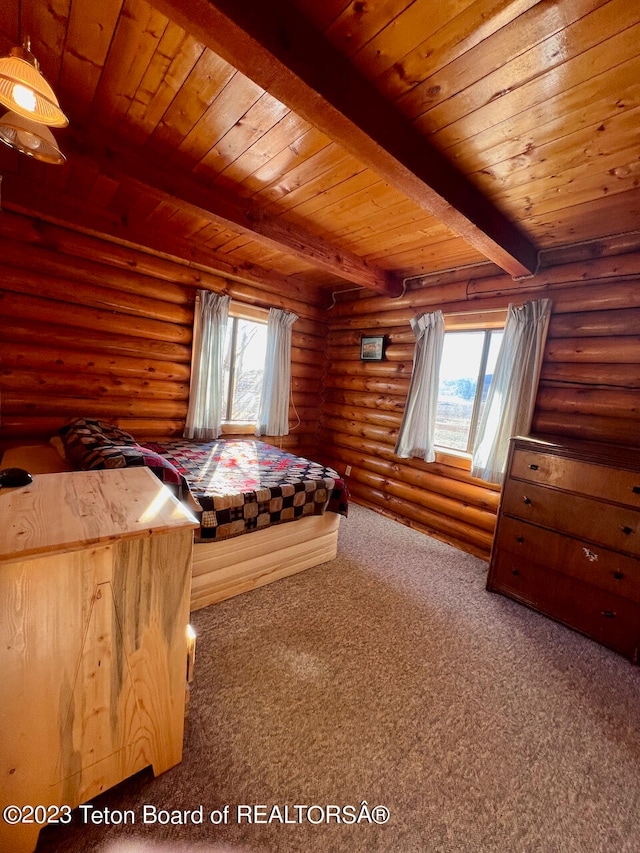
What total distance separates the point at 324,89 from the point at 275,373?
2953 millimetres

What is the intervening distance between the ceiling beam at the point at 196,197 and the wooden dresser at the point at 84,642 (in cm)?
184

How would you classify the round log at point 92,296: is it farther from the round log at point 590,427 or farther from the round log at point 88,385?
the round log at point 590,427

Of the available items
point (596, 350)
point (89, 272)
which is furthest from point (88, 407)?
point (596, 350)

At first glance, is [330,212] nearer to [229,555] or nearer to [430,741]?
[229,555]

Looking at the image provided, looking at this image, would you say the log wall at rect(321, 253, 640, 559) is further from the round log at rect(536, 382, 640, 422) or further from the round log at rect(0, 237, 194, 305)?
the round log at rect(0, 237, 194, 305)

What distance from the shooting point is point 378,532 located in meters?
3.41

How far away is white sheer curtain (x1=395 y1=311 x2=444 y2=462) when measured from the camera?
11.1 feet

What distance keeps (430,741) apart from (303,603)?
3.23 feet

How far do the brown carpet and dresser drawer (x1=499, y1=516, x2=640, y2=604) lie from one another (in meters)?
0.40

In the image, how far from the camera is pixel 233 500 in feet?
7.04

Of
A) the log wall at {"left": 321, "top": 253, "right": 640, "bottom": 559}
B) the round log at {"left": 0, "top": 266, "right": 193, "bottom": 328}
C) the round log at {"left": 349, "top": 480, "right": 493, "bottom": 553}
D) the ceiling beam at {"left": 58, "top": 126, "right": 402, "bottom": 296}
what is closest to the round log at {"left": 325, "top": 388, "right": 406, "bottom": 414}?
the log wall at {"left": 321, "top": 253, "right": 640, "bottom": 559}

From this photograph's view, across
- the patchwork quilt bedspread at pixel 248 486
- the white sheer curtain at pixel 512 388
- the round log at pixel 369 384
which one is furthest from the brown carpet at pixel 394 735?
the round log at pixel 369 384

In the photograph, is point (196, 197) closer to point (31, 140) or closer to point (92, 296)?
point (31, 140)

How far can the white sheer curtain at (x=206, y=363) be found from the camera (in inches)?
138
